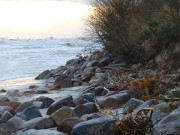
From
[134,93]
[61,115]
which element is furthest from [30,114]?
[134,93]

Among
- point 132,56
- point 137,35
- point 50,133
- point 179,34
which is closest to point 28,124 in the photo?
point 50,133

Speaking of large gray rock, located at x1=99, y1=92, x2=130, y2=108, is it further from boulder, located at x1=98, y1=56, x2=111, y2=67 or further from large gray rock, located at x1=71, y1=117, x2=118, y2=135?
boulder, located at x1=98, y1=56, x2=111, y2=67

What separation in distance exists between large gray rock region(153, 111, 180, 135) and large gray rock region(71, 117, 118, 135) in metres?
0.33

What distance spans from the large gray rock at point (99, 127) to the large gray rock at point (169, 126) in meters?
0.33

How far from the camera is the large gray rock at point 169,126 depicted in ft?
6.48

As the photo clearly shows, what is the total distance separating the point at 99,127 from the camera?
2328 millimetres

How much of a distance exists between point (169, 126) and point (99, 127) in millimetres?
559

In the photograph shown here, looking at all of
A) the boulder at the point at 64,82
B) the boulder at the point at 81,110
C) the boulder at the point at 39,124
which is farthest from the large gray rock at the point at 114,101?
the boulder at the point at 64,82

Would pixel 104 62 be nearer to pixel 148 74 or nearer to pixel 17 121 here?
pixel 148 74

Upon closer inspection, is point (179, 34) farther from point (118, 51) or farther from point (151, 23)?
point (118, 51)

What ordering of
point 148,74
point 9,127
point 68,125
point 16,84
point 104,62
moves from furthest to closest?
point 104,62 < point 16,84 < point 148,74 < point 9,127 < point 68,125

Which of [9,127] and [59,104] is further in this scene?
[59,104]

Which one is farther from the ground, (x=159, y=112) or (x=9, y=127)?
(x=159, y=112)

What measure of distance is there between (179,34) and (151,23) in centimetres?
87
